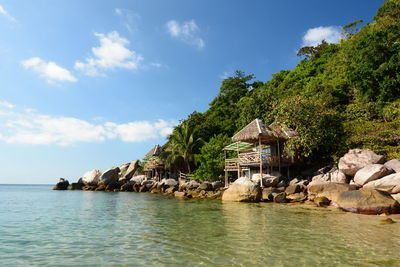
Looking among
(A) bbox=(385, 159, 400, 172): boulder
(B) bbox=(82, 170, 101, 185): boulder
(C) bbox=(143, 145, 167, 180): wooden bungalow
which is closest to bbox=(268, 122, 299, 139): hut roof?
(A) bbox=(385, 159, 400, 172): boulder

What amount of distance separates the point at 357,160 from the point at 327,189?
2.97 metres

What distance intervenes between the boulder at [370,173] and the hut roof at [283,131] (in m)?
6.26

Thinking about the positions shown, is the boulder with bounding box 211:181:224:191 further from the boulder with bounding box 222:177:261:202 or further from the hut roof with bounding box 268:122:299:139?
the hut roof with bounding box 268:122:299:139

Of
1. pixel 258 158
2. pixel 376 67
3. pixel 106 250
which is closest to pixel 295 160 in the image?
pixel 258 158

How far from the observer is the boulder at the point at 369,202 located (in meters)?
9.93

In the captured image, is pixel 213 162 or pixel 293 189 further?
pixel 213 162

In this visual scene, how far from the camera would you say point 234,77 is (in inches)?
1859

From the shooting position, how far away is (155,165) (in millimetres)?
35344

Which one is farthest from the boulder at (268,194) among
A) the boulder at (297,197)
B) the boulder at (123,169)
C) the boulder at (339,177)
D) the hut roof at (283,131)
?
the boulder at (123,169)

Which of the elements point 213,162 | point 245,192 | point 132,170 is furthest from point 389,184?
point 132,170

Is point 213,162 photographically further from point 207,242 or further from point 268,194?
point 207,242

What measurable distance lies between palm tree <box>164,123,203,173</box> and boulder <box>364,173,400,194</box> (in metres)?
20.0

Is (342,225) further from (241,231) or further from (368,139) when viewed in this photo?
(368,139)

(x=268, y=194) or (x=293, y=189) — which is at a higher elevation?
(x=293, y=189)
